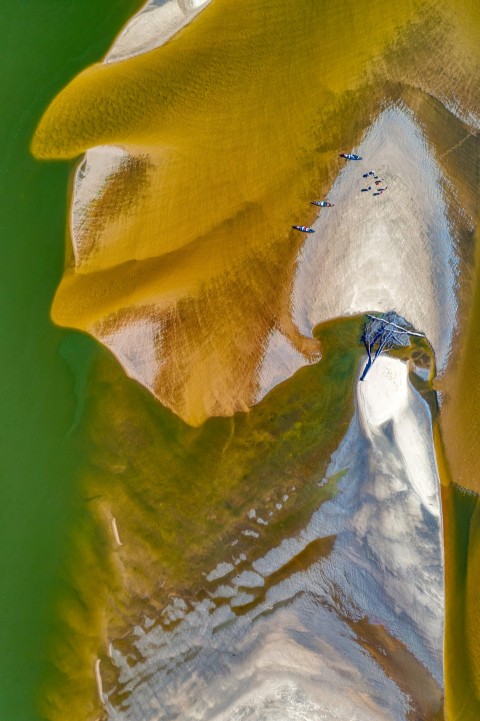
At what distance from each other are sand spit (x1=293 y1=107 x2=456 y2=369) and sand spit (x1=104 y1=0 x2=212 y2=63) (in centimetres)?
214

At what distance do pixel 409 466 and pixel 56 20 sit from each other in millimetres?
5704

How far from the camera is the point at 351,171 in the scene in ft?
16.4

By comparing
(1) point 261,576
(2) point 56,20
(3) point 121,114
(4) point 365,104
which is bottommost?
(1) point 261,576

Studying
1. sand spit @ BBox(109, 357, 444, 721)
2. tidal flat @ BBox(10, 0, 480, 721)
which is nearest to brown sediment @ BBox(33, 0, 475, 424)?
tidal flat @ BBox(10, 0, 480, 721)

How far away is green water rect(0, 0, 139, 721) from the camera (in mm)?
5004

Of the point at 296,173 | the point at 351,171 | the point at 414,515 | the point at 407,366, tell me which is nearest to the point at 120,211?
the point at 296,173

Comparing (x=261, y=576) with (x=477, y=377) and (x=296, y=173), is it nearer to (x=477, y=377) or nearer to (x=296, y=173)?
(x=477, y=377)

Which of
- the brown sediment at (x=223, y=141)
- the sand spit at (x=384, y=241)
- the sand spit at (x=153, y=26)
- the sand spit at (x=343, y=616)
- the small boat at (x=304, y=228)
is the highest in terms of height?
the sand spit at (x=153, y=26)

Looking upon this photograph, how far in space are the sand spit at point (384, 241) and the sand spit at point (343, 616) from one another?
2.38ft

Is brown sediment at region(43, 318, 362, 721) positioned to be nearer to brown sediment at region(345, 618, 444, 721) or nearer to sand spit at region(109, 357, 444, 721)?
sand spit at region(109, 357, 444, 721)

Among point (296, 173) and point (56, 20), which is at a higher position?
point (56, 20)

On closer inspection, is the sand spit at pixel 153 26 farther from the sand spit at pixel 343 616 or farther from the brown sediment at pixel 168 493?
the sand spit at pixel 343 616

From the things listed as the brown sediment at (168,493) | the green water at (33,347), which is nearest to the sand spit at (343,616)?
the brown sediment at (168,493)

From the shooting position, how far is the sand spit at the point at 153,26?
4.91 metres
